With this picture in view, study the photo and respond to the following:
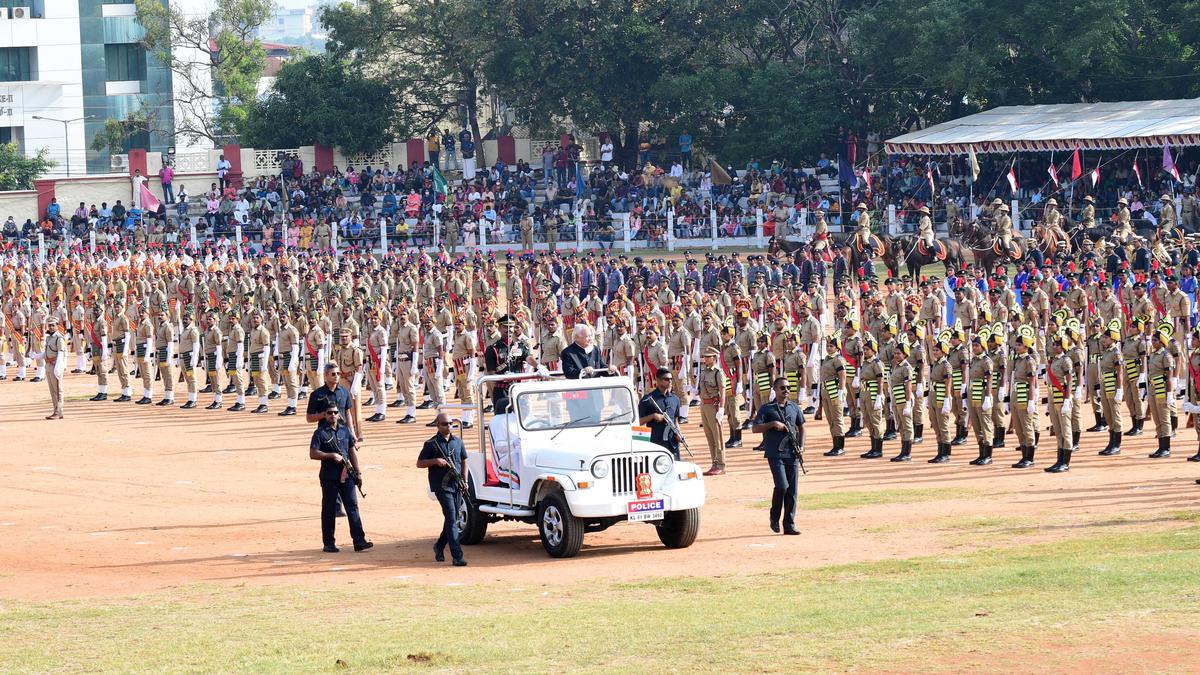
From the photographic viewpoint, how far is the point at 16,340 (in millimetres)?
35156

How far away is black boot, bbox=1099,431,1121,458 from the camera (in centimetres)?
2152

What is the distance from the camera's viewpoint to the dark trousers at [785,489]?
16.5 metres

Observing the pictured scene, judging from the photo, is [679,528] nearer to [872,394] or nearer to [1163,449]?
[872,394]

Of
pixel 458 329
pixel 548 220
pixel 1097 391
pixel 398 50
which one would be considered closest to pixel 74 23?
pixel 398 50

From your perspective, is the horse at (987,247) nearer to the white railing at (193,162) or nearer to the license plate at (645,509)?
the license plate at (645,509)

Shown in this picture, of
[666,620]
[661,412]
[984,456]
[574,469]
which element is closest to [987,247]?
[984,456]

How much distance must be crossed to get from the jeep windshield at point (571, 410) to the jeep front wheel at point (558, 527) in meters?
0.78

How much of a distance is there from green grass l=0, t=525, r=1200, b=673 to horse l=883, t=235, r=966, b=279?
23.8 metres

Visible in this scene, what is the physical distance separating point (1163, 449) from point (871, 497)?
4.39m

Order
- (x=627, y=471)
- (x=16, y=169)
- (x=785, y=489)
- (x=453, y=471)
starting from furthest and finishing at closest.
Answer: (x=16, y=169) < (x=785, y=489) < (x=453, y=471) < (x=627, y=471)

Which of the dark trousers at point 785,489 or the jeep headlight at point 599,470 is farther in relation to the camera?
the dark trousers at point 785,489

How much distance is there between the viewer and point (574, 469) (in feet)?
51.3

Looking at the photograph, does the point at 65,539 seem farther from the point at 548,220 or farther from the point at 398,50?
the point at 398,50

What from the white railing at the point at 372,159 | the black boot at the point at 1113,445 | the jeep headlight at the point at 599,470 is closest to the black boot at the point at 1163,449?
the black boot at the point at 1113,445
